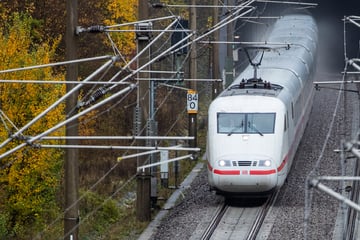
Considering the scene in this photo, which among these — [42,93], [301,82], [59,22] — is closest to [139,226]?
[42,93]

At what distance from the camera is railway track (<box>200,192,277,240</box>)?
20.7 meters

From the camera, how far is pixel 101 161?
31312mm

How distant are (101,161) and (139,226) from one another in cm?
930

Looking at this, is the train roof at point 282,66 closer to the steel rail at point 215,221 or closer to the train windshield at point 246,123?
the train windshield at point 246,123

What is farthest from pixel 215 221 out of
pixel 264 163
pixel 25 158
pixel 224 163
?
pixel 25 158

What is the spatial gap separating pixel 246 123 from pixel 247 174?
1.38m

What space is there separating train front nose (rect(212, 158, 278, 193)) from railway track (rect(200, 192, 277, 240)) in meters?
0.80

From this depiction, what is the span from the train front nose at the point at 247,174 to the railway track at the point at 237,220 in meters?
0.80

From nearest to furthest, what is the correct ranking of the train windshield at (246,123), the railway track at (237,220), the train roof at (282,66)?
the railway track at (237,220) → the train windshield at (246,123) → the train roof at (282,66)

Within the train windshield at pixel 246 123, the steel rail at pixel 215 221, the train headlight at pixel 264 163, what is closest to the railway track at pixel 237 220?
the steel rail at pixel 215 221

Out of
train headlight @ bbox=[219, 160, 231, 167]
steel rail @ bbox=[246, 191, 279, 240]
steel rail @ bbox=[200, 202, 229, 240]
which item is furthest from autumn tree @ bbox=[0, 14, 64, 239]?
steel rail @ bbox=[246, 191, 279, 240]

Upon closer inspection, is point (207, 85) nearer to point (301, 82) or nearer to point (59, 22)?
point (59, 22)

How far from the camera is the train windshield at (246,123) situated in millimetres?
21906

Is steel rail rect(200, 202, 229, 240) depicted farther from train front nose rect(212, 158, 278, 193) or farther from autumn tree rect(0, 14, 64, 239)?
autumn tree rect(0, 14, 64, 239)
